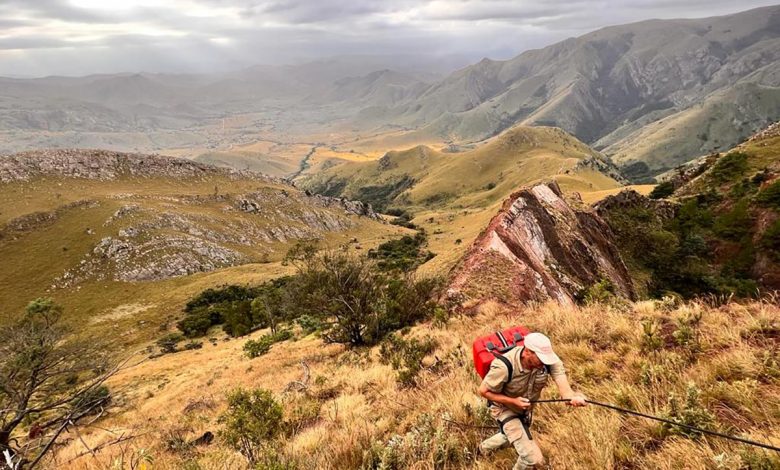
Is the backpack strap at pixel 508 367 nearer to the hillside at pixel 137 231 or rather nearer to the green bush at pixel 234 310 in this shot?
the green bush at pixel 234 310

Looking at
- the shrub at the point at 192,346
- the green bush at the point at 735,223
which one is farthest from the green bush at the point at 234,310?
the green bush at the point at 735,223

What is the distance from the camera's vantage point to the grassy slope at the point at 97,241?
68.4 m

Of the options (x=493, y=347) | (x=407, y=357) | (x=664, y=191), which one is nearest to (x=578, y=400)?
(x=493, y=347)

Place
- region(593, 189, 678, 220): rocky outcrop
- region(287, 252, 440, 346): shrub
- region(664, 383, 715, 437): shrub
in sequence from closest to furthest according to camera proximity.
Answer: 1. region(664, 383, 715, 437): shrub
2. region(287, 252, 440, 346): shrub
3. region(593, 189, 678, 220): rocky outcrop

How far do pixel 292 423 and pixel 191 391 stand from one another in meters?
19.9

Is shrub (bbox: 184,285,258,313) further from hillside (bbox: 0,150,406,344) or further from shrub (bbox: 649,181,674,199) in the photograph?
shrub (bbox: 649,181,674,199)

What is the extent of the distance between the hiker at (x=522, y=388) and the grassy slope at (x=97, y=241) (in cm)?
6735

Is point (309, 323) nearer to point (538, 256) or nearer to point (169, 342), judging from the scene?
point (169, 342)

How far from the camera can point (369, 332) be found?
2058 centimetres

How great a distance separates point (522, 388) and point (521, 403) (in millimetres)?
346

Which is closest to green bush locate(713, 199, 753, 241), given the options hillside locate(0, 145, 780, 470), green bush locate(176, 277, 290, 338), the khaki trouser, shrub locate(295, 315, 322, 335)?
hillside locate(0, 145, 780, 470)

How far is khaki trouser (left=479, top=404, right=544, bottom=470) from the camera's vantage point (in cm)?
464

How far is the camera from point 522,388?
5.08 meters

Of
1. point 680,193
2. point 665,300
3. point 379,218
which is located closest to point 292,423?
point 665,300
